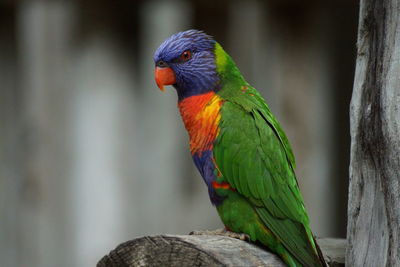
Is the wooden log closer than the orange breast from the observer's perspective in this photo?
Yes

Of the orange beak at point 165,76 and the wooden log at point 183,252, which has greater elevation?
the orange beak at point 165,76

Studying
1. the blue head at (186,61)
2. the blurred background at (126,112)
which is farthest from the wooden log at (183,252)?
the blurred background at (126,112)

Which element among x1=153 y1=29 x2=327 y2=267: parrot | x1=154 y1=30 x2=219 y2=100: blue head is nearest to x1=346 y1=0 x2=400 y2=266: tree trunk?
x1=153 y1=29 x2=327 y2=267: parrot

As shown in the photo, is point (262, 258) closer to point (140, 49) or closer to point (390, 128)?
point (390, 128)

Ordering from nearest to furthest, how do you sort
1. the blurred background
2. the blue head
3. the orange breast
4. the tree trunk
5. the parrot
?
1. the tree trunk
2. the parrot
3. the orange breast
4. the blue head
5. the blurred background

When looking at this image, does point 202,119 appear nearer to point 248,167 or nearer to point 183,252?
point 248,167

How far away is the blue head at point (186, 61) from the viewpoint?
466 cm

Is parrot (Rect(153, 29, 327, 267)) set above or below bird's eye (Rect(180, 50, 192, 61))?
below

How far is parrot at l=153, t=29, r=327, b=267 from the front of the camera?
12.9ft

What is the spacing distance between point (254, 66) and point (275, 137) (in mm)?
2296

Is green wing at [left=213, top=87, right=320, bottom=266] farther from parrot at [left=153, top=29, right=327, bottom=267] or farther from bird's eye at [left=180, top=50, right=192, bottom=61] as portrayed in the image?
bird's eye at [left=180, top=50, right=192, bottom=61]

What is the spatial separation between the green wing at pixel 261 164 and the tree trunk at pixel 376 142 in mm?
394

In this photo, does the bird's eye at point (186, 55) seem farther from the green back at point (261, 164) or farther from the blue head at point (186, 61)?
the green back at point (261, 164)

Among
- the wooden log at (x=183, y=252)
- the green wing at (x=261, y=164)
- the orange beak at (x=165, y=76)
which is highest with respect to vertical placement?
the orange beak at (x=165, y=76)
